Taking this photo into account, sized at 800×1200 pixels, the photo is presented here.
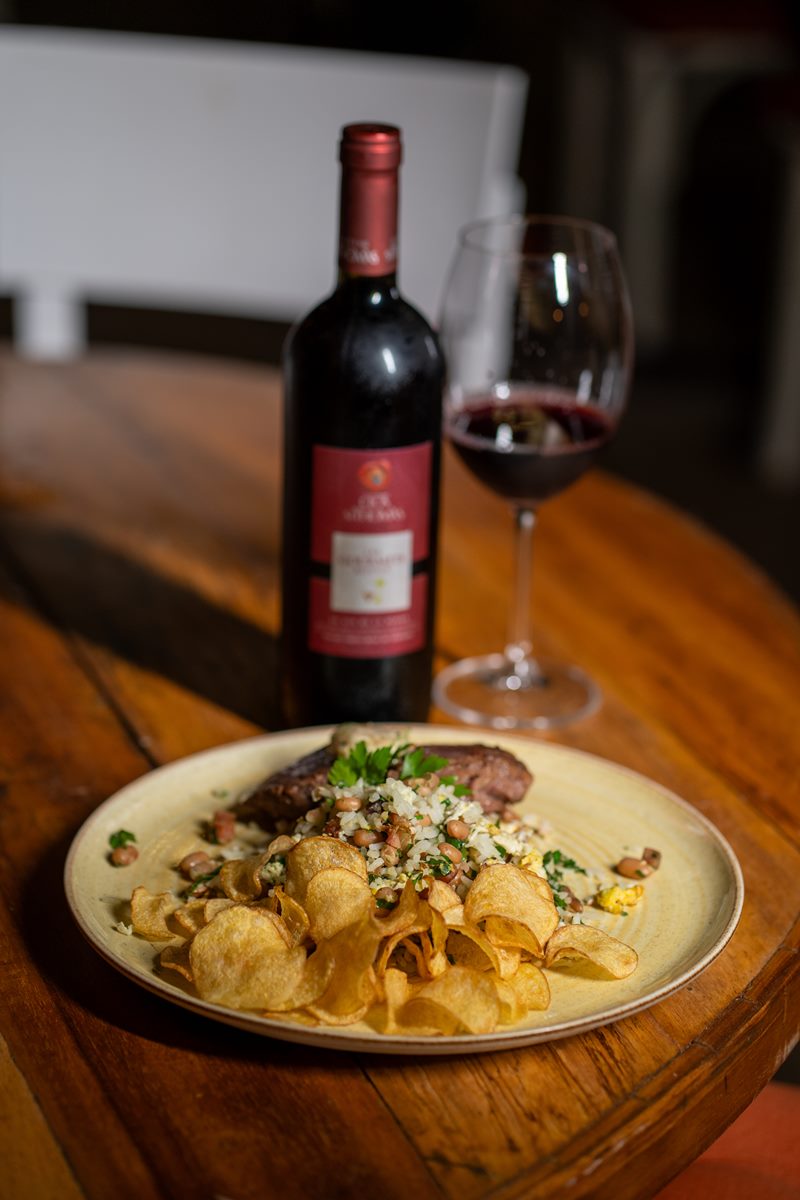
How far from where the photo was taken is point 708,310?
5117mm

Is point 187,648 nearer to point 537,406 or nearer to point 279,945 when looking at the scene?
→ point 537,406

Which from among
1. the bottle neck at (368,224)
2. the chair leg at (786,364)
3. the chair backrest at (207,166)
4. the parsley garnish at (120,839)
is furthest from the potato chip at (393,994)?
the chair leg at (786,364)

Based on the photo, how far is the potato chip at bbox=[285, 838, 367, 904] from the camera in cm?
79

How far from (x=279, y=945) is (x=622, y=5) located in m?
4.85

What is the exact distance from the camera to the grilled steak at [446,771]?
0.93 metres

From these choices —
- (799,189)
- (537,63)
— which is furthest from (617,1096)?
(537,63)

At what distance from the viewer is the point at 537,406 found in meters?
1.18

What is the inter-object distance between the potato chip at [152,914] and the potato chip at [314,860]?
0.08 metres

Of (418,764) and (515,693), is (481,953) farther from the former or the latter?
(515,693)

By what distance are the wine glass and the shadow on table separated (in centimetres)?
18

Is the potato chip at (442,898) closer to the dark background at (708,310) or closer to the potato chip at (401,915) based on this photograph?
the potato chip at (401,915)

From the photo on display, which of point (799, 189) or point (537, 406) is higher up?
point (537, 406)

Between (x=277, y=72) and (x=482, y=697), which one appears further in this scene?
(x=277, y=72)

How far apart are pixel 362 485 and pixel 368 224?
18 centimetres
